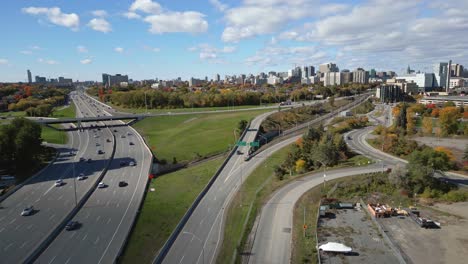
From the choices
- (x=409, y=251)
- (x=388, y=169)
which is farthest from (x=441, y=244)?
(x=388, y=169)

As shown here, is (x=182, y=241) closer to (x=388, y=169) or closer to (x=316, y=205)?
(x=316, y=205)

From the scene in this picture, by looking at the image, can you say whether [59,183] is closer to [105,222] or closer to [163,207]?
[105,222]

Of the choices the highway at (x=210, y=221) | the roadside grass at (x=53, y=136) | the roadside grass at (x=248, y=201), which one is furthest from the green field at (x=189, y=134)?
the roadside grass at (x=53, y=136)

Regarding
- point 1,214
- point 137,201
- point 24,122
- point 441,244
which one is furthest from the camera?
point 24,122

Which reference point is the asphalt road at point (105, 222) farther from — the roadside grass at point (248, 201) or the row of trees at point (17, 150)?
the row of trees at point (17, 150)

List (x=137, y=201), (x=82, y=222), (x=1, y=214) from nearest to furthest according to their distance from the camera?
(x=82, y=222), (x=1, y=214), (x=137, y=201)

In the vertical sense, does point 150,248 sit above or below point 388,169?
below
